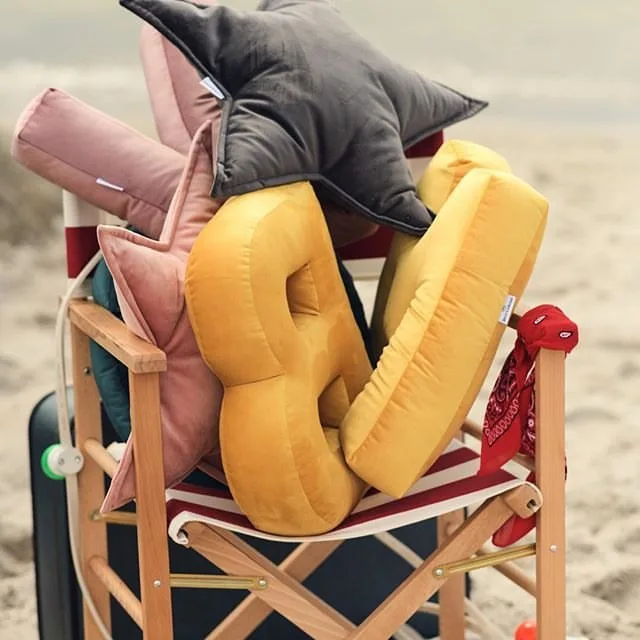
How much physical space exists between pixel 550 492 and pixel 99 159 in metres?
0.71

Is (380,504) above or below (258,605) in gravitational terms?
above

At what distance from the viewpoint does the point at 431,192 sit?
1.42 metres

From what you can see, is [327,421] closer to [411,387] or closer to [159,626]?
[411,387]

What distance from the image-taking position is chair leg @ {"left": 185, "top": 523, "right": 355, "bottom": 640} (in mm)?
1237

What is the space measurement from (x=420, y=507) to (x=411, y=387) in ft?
0.50

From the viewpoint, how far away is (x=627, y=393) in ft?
8.52

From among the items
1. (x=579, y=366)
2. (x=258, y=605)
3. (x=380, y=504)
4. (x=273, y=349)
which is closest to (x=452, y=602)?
(x=258, y=605)

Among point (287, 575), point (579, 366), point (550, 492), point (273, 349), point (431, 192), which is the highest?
point (431, 192)

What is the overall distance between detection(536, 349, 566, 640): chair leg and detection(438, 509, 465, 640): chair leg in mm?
390

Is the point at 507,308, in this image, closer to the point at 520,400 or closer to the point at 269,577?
the point at 520,400

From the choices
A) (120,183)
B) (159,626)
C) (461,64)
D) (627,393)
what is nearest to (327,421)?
(159,626)

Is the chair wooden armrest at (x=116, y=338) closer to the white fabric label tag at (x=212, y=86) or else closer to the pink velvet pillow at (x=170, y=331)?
the pink velvet pillow at (x=170, y=331)

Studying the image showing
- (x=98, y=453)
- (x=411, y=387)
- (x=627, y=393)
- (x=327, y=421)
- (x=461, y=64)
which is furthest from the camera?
(x=461, y=64)

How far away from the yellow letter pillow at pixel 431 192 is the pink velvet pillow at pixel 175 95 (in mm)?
298
